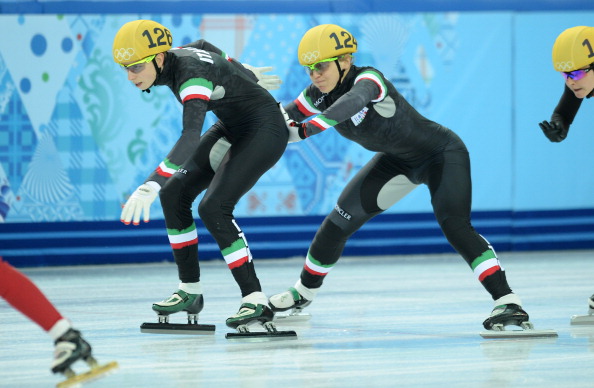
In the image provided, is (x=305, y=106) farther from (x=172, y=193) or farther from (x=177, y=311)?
(x=177, y=311)

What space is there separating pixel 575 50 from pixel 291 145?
5426mm

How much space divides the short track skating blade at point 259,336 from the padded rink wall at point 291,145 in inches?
210

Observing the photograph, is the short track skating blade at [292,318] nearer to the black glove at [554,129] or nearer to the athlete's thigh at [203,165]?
the athlete's thigh at [203,165]

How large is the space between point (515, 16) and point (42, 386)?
8.43 meters

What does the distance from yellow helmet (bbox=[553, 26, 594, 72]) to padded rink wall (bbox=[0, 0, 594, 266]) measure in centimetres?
529

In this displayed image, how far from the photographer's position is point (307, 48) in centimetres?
598

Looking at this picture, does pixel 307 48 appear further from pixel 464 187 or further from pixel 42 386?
pixel 42 386

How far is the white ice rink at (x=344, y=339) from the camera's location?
464 cm

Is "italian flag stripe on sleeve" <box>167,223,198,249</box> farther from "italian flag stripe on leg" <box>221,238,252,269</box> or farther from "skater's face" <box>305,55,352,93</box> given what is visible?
"skater's face" <box>305,55,352,93</box>

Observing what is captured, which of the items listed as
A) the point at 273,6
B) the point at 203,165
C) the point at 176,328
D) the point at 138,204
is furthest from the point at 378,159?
the point at 273,6

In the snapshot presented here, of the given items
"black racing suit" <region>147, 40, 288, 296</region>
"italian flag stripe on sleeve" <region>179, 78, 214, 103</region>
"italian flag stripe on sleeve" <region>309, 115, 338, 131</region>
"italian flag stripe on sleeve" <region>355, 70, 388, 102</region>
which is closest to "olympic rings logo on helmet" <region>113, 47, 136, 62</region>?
"black racing suit" <region>147, 40, 288, 296</region>

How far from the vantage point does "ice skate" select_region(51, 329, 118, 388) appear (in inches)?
162

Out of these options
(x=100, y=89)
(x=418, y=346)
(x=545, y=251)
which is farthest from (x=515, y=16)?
(x=418, y=346)

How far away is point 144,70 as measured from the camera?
5.83m
